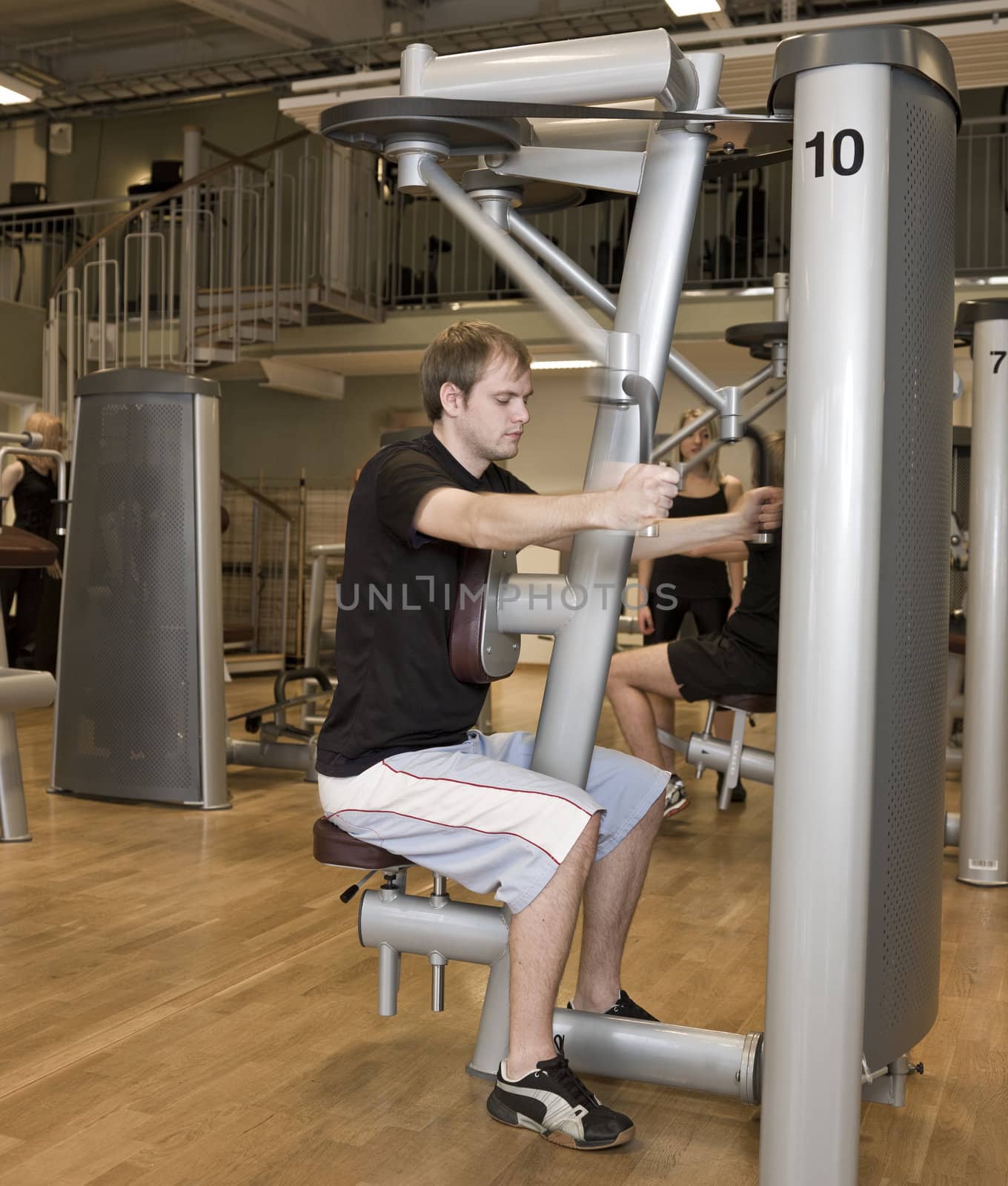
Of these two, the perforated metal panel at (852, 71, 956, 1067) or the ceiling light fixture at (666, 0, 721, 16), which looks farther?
the ceiling light fixture at (666, 0, 721, 16)

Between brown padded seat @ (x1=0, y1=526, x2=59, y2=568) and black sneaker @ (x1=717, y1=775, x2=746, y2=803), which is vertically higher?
brown padded seat @ (x1=0, y1=526, x2=59, y2=568)

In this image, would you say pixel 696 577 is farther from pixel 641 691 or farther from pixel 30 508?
pixel 30 508

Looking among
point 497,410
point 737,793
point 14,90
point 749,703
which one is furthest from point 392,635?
point 14,90

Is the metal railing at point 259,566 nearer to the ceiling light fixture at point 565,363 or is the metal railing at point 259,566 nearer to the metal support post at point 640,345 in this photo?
the ceiling light fixture at point 565,363

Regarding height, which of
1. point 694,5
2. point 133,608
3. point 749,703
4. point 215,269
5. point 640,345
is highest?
point 694,5

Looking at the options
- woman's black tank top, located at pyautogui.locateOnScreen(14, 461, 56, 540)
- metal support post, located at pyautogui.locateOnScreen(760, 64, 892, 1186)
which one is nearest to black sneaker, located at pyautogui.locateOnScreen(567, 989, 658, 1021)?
metal support post, located at pyautogui.locateOnScreen(760, 64, 892, 1186)

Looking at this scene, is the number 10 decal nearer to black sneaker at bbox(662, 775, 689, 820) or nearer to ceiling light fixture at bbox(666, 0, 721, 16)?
black sneaker at bbox(662, 775, 689, 820)

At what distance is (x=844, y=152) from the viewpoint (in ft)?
5.24

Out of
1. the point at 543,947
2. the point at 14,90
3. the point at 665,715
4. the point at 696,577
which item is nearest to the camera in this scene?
the point at 543,947

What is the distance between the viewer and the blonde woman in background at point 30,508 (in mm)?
6254

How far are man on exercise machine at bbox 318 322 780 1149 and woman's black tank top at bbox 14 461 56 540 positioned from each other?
15.2ft

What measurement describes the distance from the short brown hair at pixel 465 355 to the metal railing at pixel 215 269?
6.07 m

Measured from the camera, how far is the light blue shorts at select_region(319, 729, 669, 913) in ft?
6.37

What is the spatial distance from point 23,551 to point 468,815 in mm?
2484
